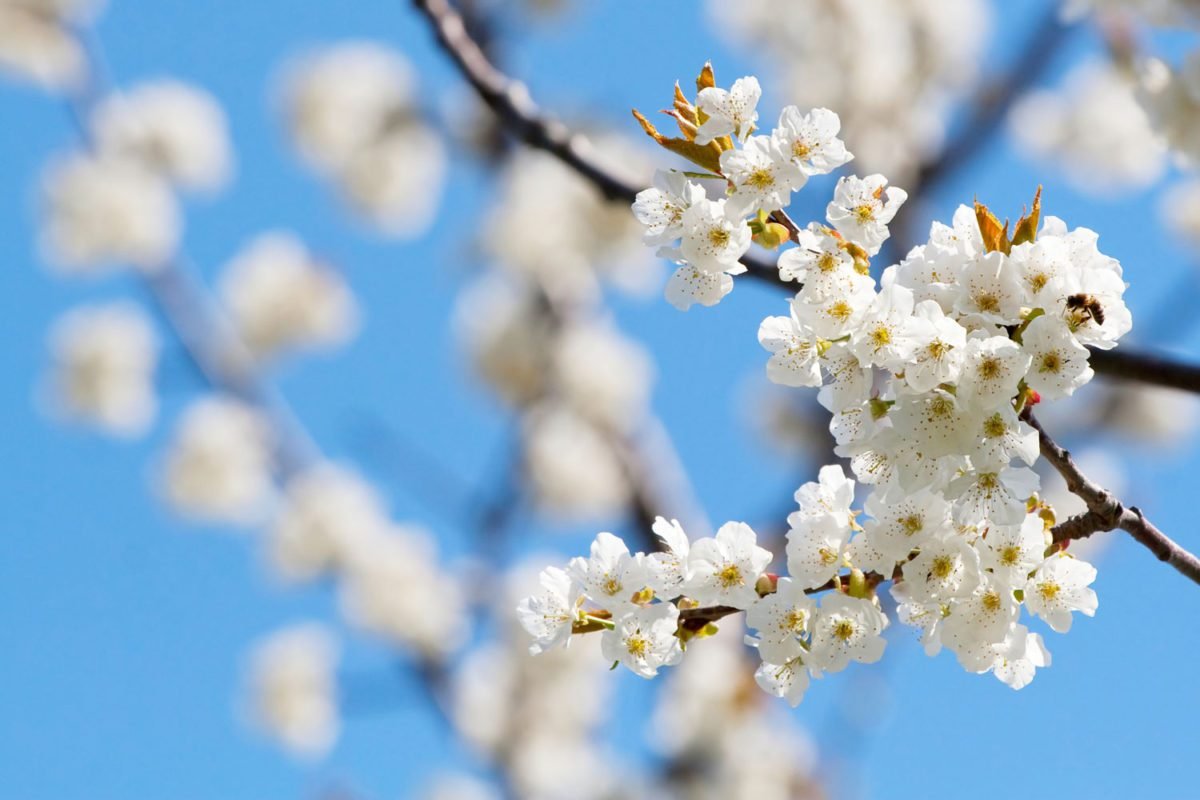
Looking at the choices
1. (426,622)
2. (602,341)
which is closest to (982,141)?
(602,341)

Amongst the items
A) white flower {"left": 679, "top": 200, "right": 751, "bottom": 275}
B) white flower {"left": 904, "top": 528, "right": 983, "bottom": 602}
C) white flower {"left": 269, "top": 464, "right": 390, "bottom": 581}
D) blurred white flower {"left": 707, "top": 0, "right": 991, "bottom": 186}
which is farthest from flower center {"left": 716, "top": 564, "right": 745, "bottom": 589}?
white flower {"left": 269, "top": 464, "right": 390, "bottom": 581}

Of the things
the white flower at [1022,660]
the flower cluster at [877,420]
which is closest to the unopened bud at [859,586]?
the flower cluster at [877,420]

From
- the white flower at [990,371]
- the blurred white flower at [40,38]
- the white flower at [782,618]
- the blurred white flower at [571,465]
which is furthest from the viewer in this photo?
the blurred white flower at [571,465]

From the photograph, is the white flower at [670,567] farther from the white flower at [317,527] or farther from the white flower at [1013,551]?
the white flower at [317,527]

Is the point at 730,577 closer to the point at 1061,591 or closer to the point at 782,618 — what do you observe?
the point at 782,618

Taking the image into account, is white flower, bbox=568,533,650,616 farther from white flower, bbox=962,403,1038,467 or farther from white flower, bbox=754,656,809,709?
white flower, bbox=962,403,1038,467
